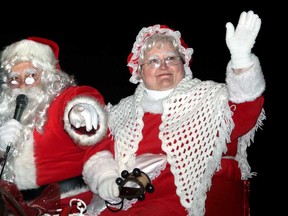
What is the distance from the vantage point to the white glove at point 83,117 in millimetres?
1999

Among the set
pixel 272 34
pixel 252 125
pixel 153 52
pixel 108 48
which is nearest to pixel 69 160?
pixel 153 52

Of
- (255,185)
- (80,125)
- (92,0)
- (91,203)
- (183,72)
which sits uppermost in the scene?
(92,0)

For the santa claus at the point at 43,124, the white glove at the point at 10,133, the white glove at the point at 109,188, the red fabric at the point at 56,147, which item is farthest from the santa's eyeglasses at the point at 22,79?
the white glove at the point at 109,188

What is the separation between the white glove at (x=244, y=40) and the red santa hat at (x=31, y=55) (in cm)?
106

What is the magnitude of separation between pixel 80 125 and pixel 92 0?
6.78 feet

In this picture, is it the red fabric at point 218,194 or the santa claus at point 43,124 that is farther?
the santa claus at point 43,124

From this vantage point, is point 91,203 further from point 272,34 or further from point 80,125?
point 272,34

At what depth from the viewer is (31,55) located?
2.28 metres

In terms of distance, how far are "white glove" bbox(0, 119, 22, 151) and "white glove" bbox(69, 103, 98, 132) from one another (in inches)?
9.9

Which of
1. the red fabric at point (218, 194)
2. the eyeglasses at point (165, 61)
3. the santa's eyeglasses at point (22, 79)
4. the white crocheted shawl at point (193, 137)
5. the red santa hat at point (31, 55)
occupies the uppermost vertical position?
the red santa hat at point (31, 55)

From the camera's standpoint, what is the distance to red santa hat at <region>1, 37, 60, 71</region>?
2.26 meters

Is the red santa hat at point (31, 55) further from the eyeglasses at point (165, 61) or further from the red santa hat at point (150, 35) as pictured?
the eyeglasses at point (165, 61)

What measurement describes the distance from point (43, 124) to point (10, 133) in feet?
0.72

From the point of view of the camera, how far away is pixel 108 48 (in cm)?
386
